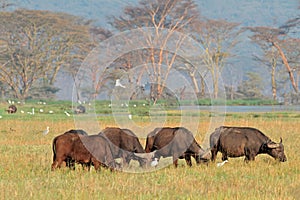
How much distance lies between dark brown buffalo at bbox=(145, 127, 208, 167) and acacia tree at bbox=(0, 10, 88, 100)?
38.3m

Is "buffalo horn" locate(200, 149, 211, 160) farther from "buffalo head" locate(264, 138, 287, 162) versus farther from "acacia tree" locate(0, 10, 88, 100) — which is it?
"acacia tree" locate(0, 10, 88, 100)

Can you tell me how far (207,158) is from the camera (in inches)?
488

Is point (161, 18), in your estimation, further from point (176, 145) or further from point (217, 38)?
point (176, 145)

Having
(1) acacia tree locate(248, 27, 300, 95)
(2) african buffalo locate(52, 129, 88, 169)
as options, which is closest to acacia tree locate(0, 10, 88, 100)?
(1) acacia tree locate(248, 27, 300, 95)

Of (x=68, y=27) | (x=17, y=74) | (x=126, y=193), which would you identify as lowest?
(x=126, y=193)

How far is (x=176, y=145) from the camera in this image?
40.0 feet

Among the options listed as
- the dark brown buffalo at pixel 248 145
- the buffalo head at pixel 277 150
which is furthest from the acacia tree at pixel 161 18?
the buffalo head at pixel 277 150

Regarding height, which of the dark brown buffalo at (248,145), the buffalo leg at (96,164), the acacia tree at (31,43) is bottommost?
the buffalo leg at (96,164)

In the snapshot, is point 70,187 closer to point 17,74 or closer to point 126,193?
point 126,193

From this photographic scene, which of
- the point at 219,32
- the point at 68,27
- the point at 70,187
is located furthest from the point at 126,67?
the point at 70,187

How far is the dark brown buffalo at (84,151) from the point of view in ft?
35.7

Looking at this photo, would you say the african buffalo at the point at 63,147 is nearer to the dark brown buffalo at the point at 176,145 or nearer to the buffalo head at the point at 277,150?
the dark brown buffalo at the point at 176,145

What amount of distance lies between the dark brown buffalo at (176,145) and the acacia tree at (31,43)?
3833cm

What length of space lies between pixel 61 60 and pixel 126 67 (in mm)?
10413
